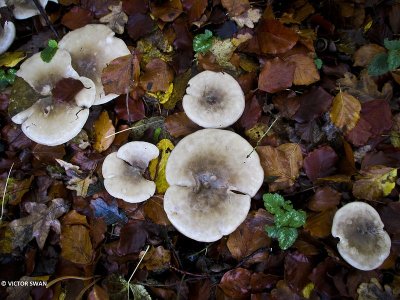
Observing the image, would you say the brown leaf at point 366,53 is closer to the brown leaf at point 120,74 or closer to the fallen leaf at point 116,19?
the brown leaf at point 120,74

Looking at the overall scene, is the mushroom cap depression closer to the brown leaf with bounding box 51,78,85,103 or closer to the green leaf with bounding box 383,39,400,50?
the brown leaf with bounding box 51,78,85,103

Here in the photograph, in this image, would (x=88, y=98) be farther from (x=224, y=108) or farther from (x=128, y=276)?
(x=128, y=276)

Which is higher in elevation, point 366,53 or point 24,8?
point 24,8

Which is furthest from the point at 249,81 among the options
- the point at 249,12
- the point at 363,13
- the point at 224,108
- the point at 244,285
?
the point at 244,285

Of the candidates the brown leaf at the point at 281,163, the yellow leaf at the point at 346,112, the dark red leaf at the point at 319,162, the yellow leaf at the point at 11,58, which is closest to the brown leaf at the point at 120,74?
the yellow leaf at the point at 11,58

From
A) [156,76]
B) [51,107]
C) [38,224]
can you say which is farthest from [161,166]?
[38,224]

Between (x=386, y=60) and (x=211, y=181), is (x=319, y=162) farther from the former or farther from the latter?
(x=386, y=60)

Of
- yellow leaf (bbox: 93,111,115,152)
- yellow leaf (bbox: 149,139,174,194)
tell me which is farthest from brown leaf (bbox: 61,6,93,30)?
yellow leaf (bbox: 149,139,174,194)
